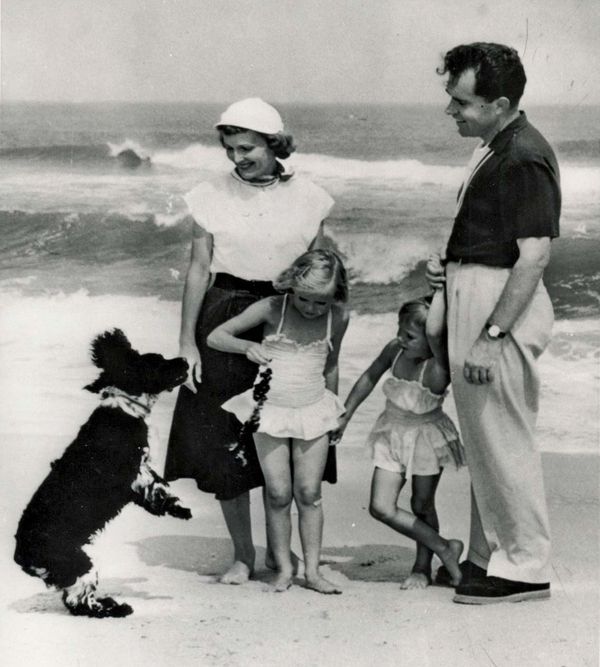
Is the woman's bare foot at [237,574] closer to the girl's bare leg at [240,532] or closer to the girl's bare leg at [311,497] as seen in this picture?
the girl's bare leg at [240,532]

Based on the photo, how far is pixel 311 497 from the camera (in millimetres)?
4594

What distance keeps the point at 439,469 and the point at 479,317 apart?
2.17 feet

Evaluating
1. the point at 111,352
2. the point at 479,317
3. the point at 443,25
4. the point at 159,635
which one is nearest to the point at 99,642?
the point at 159,635

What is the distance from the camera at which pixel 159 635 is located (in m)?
4.25

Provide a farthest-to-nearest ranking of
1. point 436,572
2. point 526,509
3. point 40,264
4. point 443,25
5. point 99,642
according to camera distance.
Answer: point 40,264 → point 443,25 → point 436,572 → point 526,509 → point 99,642

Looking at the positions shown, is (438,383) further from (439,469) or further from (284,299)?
(284,299)

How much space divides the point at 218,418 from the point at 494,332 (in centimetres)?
115

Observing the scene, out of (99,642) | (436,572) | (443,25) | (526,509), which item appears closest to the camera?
(99,642)

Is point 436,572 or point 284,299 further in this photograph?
point 436,572

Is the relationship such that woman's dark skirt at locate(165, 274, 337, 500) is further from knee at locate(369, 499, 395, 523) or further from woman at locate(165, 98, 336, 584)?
knee at locate(369, 499, 395, 523)

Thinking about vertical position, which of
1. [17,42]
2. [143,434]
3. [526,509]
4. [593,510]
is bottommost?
[593,510]

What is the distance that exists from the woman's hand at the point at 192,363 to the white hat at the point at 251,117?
87 cm

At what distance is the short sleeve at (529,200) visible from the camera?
4.29m

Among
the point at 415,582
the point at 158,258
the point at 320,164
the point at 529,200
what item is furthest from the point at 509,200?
the point at 158,258
